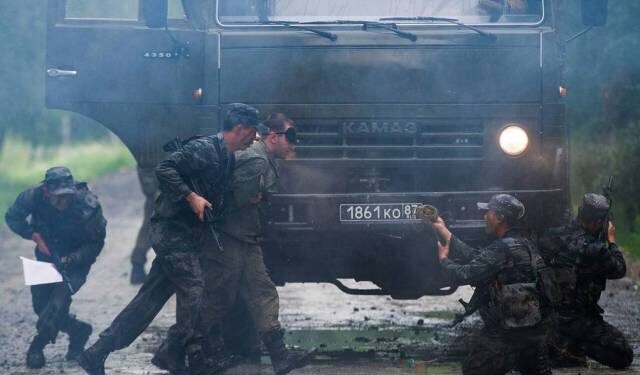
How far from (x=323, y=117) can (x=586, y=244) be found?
5.95ft

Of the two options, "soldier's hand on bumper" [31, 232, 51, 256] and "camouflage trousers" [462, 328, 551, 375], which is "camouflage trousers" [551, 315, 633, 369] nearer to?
"camouflage trousers" [462, 328, 551, 375]

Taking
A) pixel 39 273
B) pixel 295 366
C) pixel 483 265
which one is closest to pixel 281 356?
pixel 295 366

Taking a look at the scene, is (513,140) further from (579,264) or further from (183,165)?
(183,165)

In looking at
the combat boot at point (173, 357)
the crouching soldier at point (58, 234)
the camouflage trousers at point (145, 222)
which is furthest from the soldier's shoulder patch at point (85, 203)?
the camouflage trousers at point (145, 222)

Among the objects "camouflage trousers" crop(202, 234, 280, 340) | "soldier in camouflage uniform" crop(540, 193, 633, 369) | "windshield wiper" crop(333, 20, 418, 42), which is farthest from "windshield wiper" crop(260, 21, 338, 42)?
"soldier in camouflage uniform" crop(540, 193, 633, 369)

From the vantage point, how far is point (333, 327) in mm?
10281

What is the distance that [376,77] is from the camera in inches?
328

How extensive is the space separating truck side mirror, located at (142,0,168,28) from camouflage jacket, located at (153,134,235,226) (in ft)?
2.90

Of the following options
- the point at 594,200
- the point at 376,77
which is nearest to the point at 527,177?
the point at 594,200

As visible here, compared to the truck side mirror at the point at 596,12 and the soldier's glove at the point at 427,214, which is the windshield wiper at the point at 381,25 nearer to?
the truck side mirror at the point at 596,12

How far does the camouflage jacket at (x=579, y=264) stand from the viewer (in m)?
7.84

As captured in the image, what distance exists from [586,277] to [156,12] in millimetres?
3074

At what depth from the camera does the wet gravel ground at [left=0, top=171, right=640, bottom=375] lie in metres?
8.43

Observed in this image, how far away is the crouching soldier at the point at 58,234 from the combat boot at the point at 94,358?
0.71 metres
